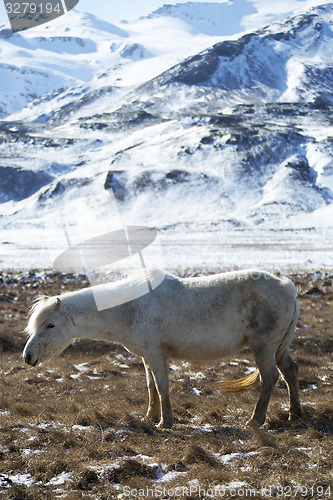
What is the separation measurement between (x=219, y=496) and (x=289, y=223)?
8803 centimetres

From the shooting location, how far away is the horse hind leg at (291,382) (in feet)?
28.1

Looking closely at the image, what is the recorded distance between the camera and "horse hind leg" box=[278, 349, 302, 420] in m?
8.56

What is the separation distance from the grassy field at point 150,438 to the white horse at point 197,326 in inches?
28.0

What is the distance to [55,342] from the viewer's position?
875 cm

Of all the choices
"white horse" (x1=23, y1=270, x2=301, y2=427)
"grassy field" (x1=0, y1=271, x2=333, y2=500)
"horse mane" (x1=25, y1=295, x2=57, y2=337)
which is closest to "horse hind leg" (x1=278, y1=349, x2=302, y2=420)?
"white horse" (x1=23, y1=270, x2=301, y2=427)

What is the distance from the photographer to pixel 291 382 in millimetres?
8766

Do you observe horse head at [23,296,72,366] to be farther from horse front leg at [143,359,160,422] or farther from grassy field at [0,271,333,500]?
horse front leg at [143,359,160,422]

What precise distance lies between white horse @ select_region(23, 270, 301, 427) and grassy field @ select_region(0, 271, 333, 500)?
71 centimetres

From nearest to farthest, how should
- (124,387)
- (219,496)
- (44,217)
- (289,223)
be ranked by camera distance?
(219,496) < (124,387) < (289,223) < (44,217)

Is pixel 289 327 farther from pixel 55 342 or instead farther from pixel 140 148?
pixel 140 148

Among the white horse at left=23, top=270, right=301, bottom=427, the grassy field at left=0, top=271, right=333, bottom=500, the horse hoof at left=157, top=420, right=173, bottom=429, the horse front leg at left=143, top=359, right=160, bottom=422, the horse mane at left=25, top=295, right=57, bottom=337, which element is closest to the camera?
the grassy field at left=0, top=271, right=333, bottom=500

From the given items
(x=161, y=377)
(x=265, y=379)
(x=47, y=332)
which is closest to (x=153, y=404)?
(x=161, y=377)

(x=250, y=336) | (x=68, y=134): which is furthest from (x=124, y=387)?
(x=68, y=134)

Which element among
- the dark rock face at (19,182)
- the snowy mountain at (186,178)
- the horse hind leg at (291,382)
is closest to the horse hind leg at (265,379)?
the horse hind leg at (291,382)
